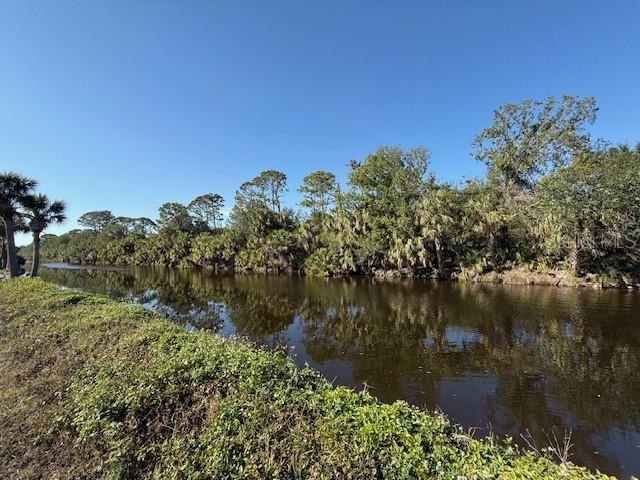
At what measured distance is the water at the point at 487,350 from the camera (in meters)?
7.36

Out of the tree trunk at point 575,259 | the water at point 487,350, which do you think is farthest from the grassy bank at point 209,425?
the tree trunk at point 575,259

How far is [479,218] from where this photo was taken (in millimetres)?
31500

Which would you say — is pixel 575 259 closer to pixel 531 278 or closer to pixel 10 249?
pixel 531 278

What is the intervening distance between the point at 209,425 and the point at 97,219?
394ft

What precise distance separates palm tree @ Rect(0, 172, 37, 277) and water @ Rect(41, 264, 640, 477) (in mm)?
10495

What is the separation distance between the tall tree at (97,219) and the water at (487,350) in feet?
315

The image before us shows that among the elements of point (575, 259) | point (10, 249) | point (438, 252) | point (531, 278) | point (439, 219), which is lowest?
point (531, 278)

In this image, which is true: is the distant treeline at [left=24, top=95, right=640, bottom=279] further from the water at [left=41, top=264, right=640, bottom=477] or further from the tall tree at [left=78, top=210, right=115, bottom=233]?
the tall tree at [left=78, top=210, right=115, bottom=233]

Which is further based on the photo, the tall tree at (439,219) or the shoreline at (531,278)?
the tall tree at (439,219)

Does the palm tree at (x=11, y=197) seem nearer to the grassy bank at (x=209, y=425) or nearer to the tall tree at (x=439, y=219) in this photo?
the grassy bank at (x=209, y=425)

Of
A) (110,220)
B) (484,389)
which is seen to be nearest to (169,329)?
(484,389)

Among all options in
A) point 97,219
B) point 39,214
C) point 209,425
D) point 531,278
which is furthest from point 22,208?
point 97,219

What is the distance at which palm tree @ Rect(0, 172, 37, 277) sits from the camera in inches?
927

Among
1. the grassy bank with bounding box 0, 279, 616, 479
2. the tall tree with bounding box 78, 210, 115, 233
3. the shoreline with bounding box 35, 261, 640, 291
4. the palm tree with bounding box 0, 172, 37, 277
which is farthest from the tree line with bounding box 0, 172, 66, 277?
Answer: the tall tree with bounding box 78, 210, 115, 233
